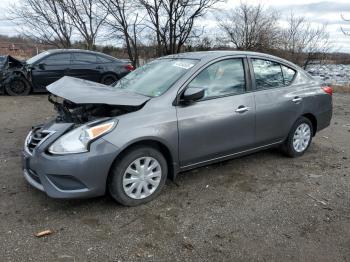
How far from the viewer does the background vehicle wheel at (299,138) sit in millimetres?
5375

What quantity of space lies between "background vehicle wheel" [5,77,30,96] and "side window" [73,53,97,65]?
166 cm

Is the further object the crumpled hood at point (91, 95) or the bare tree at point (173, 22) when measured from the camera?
the bare tree at point (173, 22)

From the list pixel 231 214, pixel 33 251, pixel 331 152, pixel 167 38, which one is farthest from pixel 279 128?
pixel 167 38

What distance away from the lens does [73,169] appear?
11.3 feet

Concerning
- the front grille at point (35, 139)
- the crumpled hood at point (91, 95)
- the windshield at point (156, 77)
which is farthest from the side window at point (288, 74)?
the front grille at point (35, 139)

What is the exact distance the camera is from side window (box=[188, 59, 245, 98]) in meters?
4.33

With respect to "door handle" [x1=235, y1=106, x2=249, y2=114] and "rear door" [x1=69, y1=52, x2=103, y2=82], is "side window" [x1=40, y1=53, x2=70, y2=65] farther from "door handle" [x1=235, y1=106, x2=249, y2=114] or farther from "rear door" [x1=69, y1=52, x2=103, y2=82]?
"door handle" [x1=235, y1=106, x2=249, y2=114]

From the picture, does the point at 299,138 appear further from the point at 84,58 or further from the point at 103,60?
Result: the point at 84,58

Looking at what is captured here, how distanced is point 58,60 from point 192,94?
341 inches

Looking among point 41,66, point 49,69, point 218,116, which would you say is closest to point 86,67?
point 49,69

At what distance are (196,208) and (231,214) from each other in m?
0.37

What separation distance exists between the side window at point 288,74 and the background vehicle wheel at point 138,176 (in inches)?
94.6

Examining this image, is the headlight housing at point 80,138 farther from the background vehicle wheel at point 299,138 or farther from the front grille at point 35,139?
the background vehicle wheel at point 299,138

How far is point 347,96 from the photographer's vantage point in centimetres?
1320
